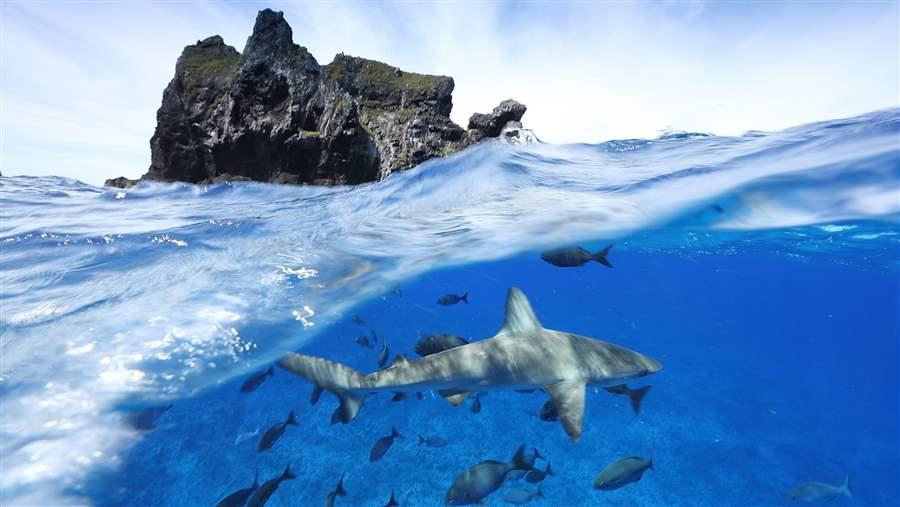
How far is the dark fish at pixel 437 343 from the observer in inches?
241

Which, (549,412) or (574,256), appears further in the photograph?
(574,256)

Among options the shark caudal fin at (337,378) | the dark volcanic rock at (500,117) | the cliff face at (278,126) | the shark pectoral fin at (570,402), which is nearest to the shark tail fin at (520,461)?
the shark pectoral fin at (570,402)

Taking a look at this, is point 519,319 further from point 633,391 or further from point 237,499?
point 237,499

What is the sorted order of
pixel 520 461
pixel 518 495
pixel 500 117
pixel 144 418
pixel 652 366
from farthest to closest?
1. pixel 500 117
2. pixel 144 418
3. pixel 518 495
4. pixel 652 366
5. pixel 520 461

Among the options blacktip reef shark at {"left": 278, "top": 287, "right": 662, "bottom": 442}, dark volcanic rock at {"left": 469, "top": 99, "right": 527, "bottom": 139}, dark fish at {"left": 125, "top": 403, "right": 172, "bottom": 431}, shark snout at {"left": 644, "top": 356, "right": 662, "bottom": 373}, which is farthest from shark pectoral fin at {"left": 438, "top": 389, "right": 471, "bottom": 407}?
dark volcanic rock at {"left": 469, "top": 99, "right": 527, "bottom": 139}

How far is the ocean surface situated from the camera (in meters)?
7.64

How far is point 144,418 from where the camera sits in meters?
8.24

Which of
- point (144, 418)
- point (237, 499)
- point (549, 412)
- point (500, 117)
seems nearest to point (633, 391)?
point (549, 412)

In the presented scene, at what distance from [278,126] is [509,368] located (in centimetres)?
2764

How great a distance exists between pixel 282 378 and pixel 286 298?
1107cm

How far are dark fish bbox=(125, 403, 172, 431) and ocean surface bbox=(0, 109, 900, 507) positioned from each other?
1.4 inches

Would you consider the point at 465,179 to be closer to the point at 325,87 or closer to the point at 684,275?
the point at 325,87

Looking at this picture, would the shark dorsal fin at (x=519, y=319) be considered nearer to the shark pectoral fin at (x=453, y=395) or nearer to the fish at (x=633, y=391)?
the shark pectoral fin at (x=453, y=395)

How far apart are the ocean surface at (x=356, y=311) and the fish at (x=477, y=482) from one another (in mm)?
4505
